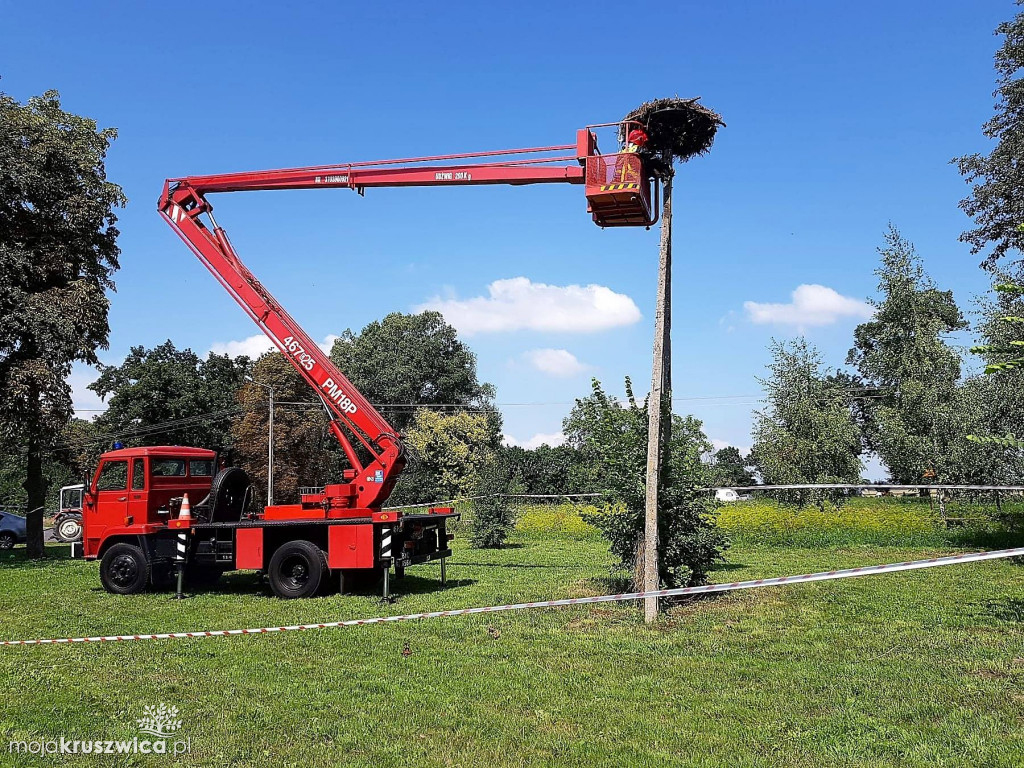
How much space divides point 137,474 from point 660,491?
9.35 m

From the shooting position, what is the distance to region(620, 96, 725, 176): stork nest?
9.69 m

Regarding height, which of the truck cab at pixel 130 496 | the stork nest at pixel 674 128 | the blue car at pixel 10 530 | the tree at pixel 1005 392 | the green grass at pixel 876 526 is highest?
the stork nest at pixel 674 128

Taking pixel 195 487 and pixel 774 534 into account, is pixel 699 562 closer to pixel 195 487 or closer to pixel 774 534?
pixel 195 487

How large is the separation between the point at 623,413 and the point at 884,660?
16.0 feet

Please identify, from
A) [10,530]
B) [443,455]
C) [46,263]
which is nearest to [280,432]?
[443,455]

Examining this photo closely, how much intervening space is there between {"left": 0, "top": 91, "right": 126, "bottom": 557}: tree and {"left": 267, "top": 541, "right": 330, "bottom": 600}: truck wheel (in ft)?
40.9

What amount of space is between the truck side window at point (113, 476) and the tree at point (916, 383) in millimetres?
18850

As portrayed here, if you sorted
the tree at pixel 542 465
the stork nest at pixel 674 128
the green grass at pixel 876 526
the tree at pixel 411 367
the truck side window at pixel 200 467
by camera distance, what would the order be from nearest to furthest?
the stork nest at pixel 674 128
the truck side window at pixel 200 467
the green grass at pixel 876 526
the tree at pixel 411 367
the tree at pixel 542 465

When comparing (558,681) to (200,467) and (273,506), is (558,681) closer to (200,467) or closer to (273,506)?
(273,506)

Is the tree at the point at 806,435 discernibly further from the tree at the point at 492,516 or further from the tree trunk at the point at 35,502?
the tree trunk at the point at 35,502

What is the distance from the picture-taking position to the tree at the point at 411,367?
59.3 m

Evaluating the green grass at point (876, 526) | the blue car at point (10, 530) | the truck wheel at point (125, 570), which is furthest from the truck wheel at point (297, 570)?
the blue car at point (10, 530)

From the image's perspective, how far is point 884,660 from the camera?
7613 mm

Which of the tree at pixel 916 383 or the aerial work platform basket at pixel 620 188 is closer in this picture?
the aerial work platform basket at pixel 620 188
